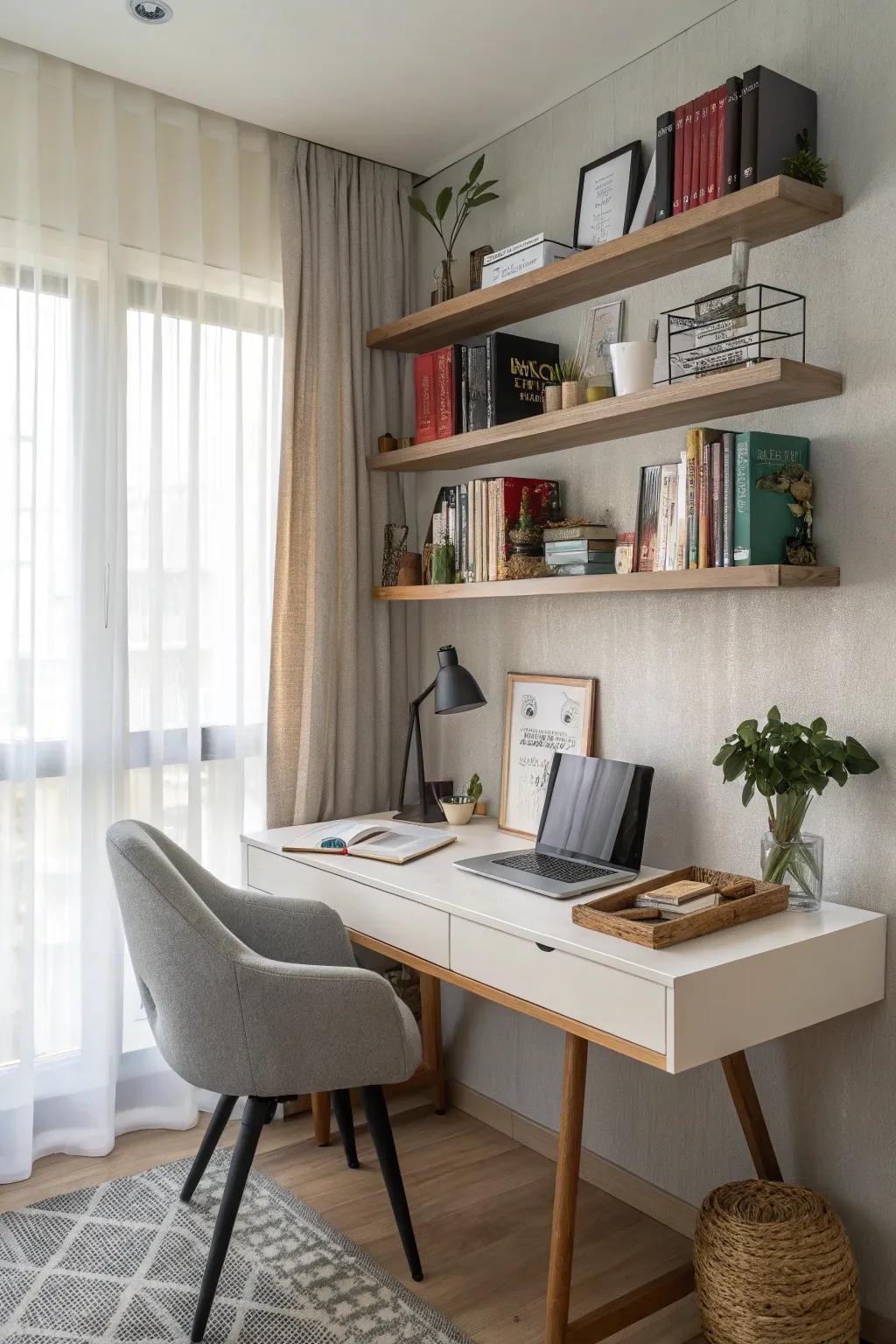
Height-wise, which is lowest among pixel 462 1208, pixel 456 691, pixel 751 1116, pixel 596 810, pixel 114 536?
pixel 462 1208

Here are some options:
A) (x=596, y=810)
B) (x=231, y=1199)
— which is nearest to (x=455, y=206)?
(x=596, y=810)

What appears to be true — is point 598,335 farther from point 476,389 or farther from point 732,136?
point 732,136

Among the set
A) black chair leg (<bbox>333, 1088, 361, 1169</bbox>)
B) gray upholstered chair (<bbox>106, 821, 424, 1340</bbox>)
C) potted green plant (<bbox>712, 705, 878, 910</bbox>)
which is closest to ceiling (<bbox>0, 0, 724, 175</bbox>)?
potted green plant (<bbox>712, 705, 878, 910</bbox>)

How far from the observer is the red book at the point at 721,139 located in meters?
2.08

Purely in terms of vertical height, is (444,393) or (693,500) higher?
(444,393)

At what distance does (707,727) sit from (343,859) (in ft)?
2.94

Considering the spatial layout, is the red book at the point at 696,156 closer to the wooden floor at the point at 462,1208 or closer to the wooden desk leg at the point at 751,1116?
the wooden desk leg at the point at 751,1116

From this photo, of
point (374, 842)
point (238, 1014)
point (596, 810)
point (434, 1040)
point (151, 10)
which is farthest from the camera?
point (434, 1040)

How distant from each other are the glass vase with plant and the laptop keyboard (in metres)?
1.51

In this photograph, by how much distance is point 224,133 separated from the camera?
2854 millimetres

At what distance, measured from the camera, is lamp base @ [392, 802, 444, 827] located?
9.46 feet

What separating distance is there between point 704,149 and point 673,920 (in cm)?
150

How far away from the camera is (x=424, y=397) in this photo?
2924mm

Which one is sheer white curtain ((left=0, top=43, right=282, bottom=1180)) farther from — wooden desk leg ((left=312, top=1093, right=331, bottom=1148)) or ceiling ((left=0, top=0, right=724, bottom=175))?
wooden desk leg ((left=312, top=1093, right=331, bottom=1148))
